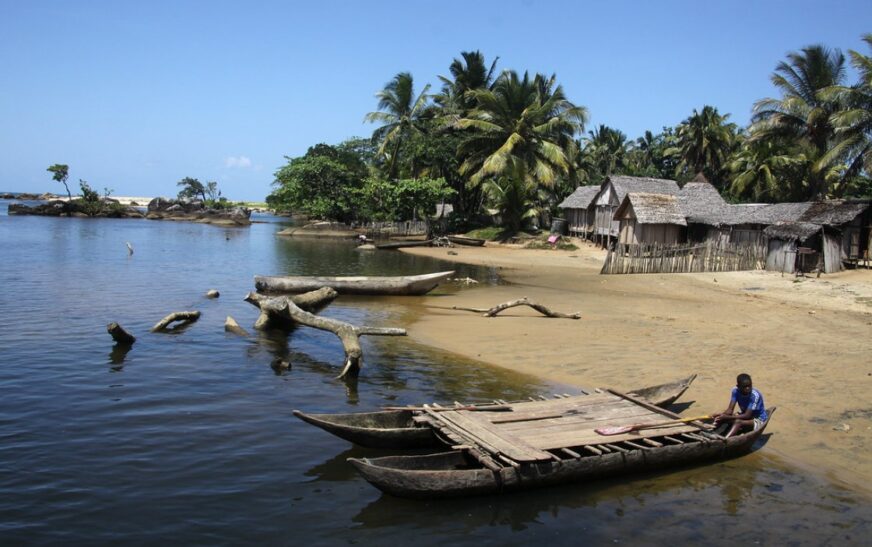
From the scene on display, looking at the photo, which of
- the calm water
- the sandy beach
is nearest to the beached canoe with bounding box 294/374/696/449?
the calm water

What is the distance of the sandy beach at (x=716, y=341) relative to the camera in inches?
354

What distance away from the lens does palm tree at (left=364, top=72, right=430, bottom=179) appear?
47750 mm

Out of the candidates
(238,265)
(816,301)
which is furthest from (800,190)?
(238,265)

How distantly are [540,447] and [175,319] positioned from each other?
10.6 meters

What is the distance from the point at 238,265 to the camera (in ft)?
99.9

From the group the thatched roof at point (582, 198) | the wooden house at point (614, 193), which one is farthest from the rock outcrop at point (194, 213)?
the wooden house at point (614, 193)

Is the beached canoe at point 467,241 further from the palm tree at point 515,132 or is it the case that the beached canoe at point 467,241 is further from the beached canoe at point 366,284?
the beached canoe at point 366,284

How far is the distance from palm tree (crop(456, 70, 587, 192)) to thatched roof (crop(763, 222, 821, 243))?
54.2 ft

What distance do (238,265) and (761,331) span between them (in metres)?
23.0

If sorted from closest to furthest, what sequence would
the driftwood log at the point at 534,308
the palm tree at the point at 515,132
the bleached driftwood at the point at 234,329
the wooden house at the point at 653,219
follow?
the bleached driftwood at the point at 234,329
the driftwood log at the point at 534,308
the wooden house at the point at 653,219
the palm tree at the point at 515,132

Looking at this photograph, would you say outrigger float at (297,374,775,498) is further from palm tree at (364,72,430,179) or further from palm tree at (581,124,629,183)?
palm tree at (581,124,629,183)

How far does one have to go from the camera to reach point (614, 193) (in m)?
37.8

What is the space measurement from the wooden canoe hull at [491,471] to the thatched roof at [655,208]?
25780 millimetres

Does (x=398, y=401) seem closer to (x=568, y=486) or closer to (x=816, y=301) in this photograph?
(x=568, y=486)
